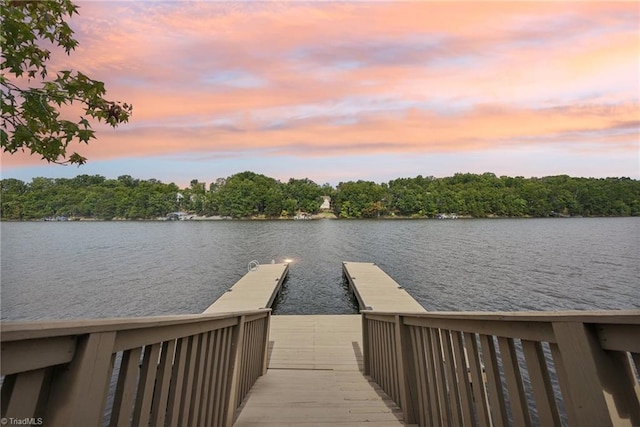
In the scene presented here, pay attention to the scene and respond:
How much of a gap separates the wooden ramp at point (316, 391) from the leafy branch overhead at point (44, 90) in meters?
3.29

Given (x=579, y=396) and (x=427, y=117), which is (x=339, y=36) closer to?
(x=579, y=396)

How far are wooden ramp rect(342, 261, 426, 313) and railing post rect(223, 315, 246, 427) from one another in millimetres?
6194

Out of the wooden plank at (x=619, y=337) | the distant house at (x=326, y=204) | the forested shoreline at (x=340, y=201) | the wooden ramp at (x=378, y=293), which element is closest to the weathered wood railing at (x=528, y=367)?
the wooden plank at (x=619, y=337)

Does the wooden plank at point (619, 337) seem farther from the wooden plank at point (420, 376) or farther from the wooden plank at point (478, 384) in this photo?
the wooden plank at point (420, 376)

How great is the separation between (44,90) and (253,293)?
1079 cm

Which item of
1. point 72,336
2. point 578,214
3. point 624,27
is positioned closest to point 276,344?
point 72,336

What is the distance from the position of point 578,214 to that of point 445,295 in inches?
3630

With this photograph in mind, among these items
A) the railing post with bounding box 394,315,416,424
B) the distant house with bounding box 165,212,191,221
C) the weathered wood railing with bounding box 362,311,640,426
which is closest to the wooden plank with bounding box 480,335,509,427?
the weathered wood railing with bounding box 362,311,640,426

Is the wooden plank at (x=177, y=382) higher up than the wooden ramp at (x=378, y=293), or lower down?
higher up

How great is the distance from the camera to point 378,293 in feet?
39.7

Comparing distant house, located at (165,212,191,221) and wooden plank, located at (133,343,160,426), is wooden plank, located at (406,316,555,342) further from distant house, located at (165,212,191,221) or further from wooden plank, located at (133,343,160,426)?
distant house, located at (165,212,191,221)

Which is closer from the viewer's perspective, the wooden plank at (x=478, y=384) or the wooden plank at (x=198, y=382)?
the wooden plank at (x=478, y=384)

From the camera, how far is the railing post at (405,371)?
2.86 metres

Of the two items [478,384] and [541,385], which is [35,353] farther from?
[478,384]
